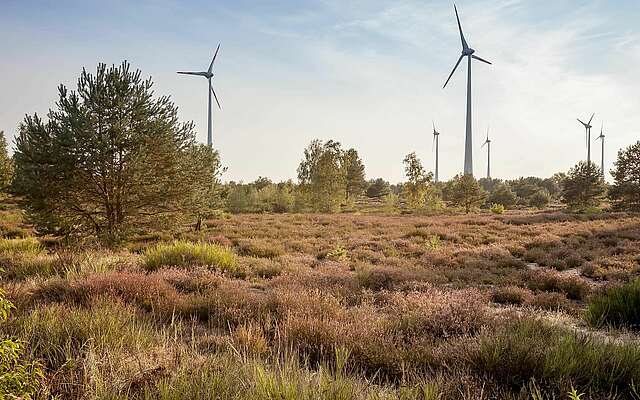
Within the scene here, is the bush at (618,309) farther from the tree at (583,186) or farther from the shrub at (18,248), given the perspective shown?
the tree at (583,186)

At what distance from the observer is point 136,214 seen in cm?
1513

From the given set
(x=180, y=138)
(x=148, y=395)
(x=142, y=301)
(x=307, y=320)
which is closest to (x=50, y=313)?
(x=142, y=301)

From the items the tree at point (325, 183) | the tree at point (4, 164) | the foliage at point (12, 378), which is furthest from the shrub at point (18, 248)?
the tree at point (325, 183)

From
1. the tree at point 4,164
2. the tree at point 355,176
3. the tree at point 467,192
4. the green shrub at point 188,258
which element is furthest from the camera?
the tree at point 355,176

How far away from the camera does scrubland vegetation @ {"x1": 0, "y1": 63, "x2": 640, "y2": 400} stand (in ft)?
11.2

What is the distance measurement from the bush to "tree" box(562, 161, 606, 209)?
48.8 m

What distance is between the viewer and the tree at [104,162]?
13.2 metres

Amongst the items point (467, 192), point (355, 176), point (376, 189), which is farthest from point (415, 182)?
point (376, 189)

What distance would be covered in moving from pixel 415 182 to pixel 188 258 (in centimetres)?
4719

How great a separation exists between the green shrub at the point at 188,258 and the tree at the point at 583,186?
50.6 metres

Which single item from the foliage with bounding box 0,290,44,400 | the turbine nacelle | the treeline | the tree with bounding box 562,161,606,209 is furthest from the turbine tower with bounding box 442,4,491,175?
the foliage with bounding box 0,290,44,400

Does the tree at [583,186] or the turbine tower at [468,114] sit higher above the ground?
the turbine tower at [468,114]

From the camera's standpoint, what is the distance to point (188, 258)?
1085cm

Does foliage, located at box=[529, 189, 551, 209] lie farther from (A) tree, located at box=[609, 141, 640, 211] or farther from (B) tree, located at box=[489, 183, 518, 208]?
(A) tree, located at box=[609, 141, 640, 211]
